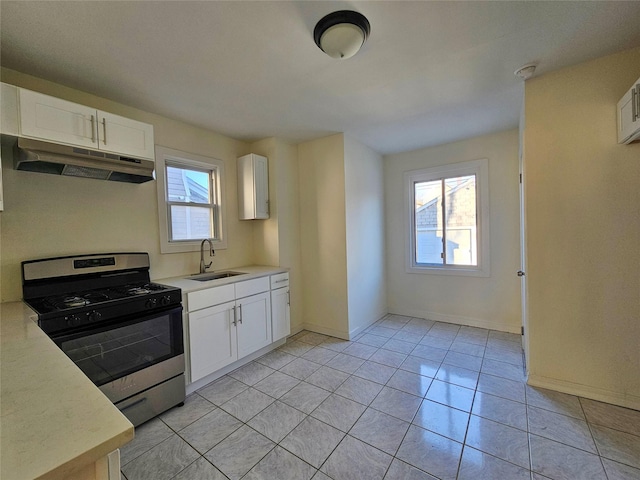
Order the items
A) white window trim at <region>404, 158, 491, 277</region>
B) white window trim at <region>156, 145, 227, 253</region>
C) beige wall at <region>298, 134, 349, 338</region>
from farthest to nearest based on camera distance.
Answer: white window trim at <region>404, 158, 491, 277</region>, beige wall at <region>298, 134, 349, 338</region>, white window trim at <region>156, 145, 227, 253</region>

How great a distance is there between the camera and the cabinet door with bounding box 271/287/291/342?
304cm

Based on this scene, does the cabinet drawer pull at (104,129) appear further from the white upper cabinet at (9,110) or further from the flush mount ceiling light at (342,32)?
the flush mount ceiling light at (342,32)

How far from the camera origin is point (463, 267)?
12.1 ft

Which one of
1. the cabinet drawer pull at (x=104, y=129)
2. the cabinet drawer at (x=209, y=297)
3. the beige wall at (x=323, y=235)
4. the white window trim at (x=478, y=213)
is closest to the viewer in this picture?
the cabinet drawer pull at (x=104, y=129)

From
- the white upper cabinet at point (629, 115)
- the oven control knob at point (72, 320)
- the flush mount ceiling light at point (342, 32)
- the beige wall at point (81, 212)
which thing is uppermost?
the flush mount ceiling light at point (342, 32)

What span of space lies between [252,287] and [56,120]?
6.24 feet

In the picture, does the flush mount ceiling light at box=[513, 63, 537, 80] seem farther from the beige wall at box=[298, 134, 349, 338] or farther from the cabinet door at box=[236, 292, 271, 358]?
the cabinet door at box=[236, 292, 271, 358]

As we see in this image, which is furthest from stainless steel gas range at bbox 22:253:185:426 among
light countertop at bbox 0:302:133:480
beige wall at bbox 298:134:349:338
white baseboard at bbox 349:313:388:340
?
white baseboard at bbox 349:313:388:340

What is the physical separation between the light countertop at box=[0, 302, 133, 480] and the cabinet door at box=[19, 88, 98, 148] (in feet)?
4.67

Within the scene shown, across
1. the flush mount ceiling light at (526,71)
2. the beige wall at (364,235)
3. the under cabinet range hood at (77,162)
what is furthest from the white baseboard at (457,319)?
the under cabinet range hood at (77,162)

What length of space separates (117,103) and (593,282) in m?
4.00

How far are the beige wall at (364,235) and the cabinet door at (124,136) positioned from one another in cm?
203

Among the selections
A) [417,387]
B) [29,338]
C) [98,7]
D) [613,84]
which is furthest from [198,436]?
[613,84]

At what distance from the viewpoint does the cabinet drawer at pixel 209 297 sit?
2.23m
